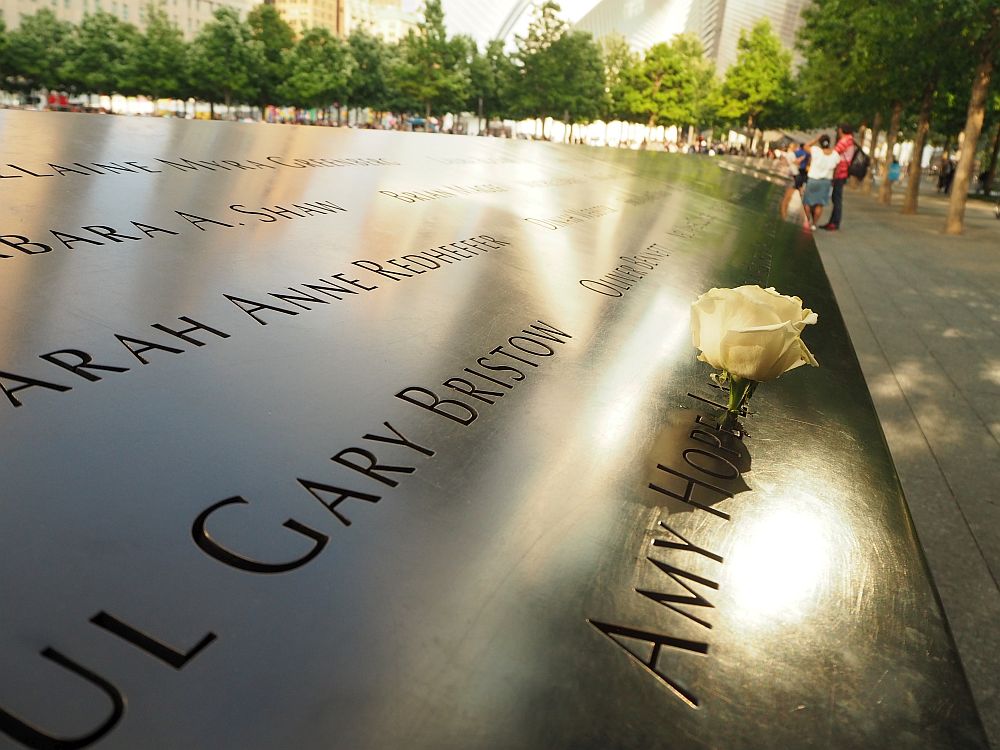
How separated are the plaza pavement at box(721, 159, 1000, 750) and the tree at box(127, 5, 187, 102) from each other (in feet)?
153

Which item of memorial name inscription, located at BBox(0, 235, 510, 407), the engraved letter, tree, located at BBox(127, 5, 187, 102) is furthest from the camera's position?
tree, located at BBox(127, 5, 187, 102)

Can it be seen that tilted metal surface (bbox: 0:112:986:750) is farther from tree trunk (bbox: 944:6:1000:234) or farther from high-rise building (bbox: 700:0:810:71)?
high-rise building (bbox: 700:0:810:71)

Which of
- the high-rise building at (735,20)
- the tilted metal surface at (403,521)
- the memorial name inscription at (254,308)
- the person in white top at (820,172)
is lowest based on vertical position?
the tilted metal surface at (403,521)

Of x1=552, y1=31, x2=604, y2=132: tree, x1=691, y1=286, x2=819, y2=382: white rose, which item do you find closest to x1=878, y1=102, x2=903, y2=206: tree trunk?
x1=691, y1=286, x2=819, y2=382: white rose

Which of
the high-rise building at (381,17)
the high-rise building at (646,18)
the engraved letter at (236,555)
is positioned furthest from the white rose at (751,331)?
the high-rise building at (381,17)

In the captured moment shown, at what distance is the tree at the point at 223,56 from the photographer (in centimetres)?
4797

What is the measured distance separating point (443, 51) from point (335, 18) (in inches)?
4429

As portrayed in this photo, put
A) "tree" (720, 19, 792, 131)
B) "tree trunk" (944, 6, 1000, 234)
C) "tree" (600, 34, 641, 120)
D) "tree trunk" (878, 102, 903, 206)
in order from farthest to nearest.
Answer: "tree" (600, 34, 641, 120)
"tree" (720, 19, 792, 131)
"tree trunk" (878, 102, 903, 206)
"tree trunk" (944, 6, 1000, 234)

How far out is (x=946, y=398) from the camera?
6367 mm

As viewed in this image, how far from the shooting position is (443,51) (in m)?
54.2

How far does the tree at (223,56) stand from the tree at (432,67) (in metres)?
10.6

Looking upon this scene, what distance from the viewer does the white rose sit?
2086 millimetres

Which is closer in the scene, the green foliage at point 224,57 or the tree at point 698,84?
the green foliage at point 224,57

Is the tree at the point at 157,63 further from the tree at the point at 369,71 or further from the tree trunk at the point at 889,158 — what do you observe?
the tree trunk at the point at 889,158
